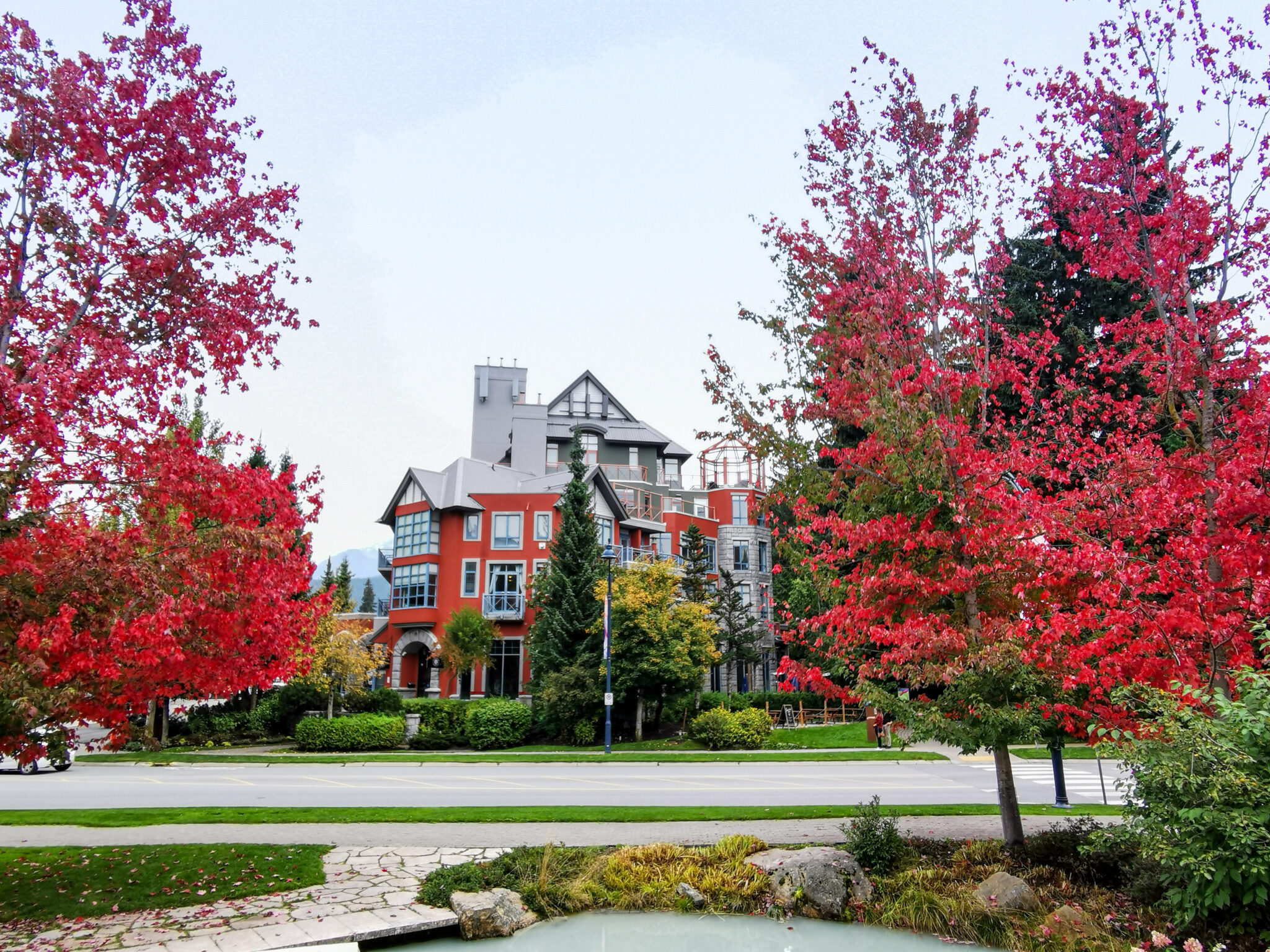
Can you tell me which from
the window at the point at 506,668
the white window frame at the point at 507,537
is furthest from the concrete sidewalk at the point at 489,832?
the white window frame at the point at 507,537

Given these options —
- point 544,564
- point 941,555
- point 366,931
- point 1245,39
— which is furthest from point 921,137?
point 544,564

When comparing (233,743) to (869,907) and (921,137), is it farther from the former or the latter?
(921,137)

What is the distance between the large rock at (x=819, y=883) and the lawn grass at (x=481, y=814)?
3600 mm

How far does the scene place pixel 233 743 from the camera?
3178 cm

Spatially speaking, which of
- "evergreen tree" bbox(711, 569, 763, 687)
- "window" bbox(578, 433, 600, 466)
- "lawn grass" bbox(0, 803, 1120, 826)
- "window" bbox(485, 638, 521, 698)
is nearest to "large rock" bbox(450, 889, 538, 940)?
"lawn grass" bbox(0, 803, 1120, 826)

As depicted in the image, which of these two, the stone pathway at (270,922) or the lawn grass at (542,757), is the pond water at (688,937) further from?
the lawn grass at (542,757)

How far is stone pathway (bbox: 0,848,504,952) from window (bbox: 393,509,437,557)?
106 feet

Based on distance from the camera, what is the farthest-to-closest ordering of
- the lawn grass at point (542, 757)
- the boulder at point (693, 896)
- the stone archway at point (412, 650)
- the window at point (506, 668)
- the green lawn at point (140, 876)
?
the stone archway at point (412, 650) < the window at point (506, 668) < the lawn grass at point (542, 757) < the boulder at point (693, 896) < the green lawn at point (140, 876)

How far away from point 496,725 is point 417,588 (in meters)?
12.5

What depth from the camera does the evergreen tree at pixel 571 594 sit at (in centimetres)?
3300

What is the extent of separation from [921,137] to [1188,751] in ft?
26.2

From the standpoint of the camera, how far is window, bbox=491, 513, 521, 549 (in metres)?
41.4

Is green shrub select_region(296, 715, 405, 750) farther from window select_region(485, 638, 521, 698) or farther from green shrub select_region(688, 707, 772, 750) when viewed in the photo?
green shrub select_region(688, 707, 772, 750)

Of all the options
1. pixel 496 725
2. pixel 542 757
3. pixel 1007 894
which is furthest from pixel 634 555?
pixel 1007 894
